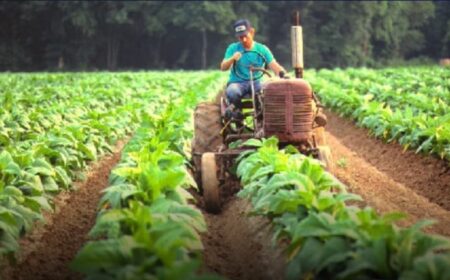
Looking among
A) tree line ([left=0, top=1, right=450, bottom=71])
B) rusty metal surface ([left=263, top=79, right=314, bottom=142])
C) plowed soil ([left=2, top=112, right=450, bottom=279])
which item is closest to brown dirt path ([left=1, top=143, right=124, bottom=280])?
plowed soil ([left=2, top=112, right=450, bottom=279])

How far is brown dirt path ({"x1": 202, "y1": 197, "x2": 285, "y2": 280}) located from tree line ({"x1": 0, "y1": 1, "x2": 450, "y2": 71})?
44.9 meters

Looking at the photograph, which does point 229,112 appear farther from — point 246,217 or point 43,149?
point 43,149

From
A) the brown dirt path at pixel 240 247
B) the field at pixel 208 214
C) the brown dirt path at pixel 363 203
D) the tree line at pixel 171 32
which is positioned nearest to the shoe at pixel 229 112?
the field at pixel 208 214

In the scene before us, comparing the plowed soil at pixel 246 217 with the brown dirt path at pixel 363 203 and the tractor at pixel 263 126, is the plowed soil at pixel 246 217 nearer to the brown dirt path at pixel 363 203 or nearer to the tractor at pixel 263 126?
the brown dirt path at pixel 363 203

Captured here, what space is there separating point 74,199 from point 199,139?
1636 mm

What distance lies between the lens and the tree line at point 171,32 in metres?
51.4

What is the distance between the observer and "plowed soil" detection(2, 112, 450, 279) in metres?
4.90

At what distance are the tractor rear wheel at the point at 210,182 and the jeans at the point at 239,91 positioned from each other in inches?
40.3

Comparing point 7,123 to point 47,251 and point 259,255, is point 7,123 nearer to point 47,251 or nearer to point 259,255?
point 47,251

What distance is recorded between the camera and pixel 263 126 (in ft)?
21.9

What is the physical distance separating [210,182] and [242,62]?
5.92 ft

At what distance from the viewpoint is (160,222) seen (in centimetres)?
405

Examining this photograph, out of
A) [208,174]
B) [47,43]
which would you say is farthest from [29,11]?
[208,174]

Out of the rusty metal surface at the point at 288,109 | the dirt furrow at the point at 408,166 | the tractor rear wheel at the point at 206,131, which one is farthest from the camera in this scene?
the dirt furrow at the point at 408,166
